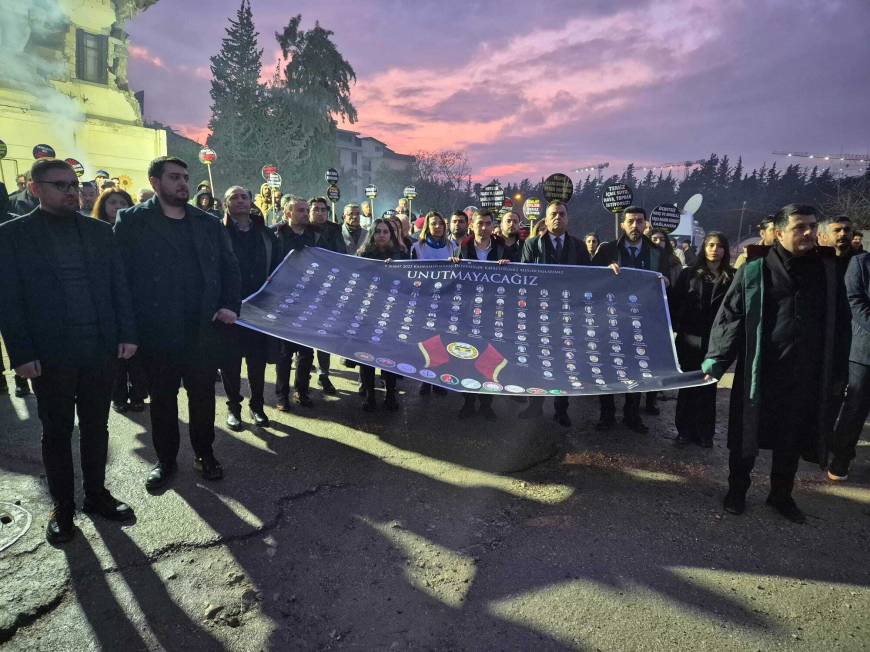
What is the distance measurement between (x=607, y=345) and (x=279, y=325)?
2.93 meters

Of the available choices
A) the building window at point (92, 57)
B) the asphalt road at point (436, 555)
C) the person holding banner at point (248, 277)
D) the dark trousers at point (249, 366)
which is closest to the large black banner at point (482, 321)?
the person holding banner at point (248, 277)

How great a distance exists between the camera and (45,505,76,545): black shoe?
2935 millimetres

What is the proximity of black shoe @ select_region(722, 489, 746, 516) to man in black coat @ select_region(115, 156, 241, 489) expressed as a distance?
3.93 meters

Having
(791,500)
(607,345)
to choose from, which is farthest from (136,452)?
(791,500)

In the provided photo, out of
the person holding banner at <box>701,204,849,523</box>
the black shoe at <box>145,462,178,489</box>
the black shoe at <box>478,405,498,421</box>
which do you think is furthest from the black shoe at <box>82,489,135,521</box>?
the person holding banner at <box>701,204,849,523</box>

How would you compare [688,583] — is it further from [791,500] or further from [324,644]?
[324,644]

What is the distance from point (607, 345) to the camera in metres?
4.21

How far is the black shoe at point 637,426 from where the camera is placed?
5.00 meters

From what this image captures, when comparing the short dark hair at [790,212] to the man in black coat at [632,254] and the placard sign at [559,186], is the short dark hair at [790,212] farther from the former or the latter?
the placard sign at [559,186]

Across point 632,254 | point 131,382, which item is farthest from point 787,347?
point 131,382

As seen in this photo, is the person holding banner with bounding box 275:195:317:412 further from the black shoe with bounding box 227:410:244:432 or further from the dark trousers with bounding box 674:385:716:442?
the dark trousers with bounding box 674:385:716:442

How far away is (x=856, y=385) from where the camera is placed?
13.7ft

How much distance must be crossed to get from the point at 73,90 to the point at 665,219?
1016 inches

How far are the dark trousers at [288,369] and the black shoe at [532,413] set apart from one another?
8.25 feet
